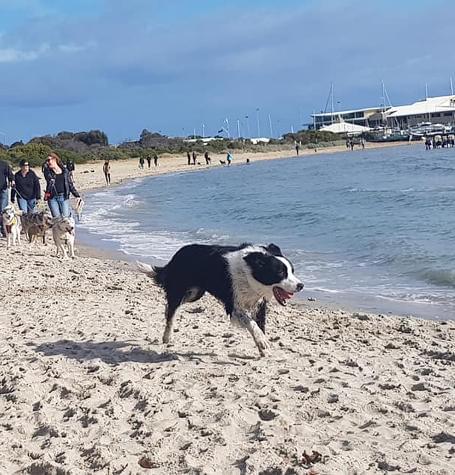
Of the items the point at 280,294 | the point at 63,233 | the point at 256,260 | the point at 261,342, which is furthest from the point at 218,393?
the point at 63,233

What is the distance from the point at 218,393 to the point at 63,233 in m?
8.02

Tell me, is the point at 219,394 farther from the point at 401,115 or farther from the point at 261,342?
the point at 401,115

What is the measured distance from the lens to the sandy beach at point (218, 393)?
156 inches

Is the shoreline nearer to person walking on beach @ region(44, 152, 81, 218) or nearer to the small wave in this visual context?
person walking on beach @ region(44, 152, 81, 218)

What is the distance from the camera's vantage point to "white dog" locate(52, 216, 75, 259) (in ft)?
40.2

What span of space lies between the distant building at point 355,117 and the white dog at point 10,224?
12557 cm

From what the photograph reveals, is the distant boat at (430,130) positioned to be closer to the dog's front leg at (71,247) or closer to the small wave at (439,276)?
the small wave at (439,276)

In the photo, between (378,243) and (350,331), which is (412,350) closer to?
(350,331)

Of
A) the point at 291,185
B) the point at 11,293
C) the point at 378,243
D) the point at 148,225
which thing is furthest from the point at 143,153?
the point at 11,293

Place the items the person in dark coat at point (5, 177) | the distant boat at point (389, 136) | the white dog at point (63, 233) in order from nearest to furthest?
the white dog at point (63, 233), the person in dark coat at point (5, 177), the distant boat at point (389, 136)

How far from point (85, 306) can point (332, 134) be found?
345ft

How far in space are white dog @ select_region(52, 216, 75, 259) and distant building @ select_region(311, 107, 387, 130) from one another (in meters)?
127

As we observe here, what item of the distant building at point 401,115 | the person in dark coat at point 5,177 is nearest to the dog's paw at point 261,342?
the person in dark coat at point 5,177

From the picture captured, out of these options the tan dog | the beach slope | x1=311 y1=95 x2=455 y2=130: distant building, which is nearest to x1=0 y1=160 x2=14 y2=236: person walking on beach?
the tan dog
